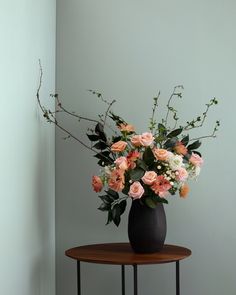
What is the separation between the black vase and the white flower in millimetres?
223

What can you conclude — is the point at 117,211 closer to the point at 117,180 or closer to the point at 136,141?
the point at 117,180

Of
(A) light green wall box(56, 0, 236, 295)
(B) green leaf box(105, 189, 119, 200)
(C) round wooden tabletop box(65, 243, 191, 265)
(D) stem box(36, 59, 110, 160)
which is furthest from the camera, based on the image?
(A) light green wall box(56, 0, 236, 295)

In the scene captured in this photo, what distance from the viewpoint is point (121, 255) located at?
219 centimetres

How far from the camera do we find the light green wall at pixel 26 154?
1.97 m

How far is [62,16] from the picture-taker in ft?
9.02

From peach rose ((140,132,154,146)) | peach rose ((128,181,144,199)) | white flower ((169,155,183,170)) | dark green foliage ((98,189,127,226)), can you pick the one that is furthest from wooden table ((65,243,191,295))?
peach rose ((140,132,154,146))

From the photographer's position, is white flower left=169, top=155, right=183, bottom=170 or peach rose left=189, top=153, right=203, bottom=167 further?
peach rose left=189, top=153, right=203, bottom=167

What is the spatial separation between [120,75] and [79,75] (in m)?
0.22

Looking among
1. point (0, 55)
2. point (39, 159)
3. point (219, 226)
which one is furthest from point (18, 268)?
point (219, 226)

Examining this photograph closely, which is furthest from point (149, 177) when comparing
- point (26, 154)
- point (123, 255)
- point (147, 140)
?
point (26, 154)

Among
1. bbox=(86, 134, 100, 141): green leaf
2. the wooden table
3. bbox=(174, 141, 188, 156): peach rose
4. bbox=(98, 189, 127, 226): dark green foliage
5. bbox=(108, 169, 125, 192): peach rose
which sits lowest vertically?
the wooden table

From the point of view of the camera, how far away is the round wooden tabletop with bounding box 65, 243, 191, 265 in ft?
6.79

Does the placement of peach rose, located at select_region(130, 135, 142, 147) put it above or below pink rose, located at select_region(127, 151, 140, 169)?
above

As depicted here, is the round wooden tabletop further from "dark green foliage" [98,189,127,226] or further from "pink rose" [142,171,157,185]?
"pink rose" [142,171,157,185]
